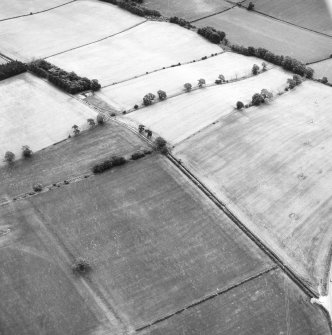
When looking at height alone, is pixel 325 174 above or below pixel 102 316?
above

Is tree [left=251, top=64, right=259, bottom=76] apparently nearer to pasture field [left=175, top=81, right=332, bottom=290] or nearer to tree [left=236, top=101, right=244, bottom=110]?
pasture field [left=175, top=81, right=332, bottom=290]

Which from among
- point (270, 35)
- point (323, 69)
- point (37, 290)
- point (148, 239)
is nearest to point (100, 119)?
point (148, 239)

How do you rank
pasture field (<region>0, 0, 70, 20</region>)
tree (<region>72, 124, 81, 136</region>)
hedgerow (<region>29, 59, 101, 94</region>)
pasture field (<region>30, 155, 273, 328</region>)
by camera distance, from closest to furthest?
pasture field (<region>30, 155, 273, 328</region>) → tree (<region>72, 124, 81, 136</region>) → hedgerow (<region>29, 59, 101, 94</region>) → pasture field (<region>0, 0, 70, 20</region>)

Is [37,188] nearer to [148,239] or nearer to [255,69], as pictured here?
A: [148,239]

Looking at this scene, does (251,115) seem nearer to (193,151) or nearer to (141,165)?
(193,151)

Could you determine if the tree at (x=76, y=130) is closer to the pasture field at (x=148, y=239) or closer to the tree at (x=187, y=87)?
the pasture field at (x=148, y=239)

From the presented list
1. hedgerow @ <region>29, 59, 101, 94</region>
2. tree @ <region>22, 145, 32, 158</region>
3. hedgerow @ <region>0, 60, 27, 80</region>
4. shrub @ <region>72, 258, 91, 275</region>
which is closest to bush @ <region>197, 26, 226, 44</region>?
hedgerow @ <region>29, 59, 101, 94</region>

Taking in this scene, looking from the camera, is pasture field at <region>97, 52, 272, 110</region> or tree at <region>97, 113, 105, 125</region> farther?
pasture field at <region>97, 52, 272, 110</region>

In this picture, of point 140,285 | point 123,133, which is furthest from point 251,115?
point 140,285
